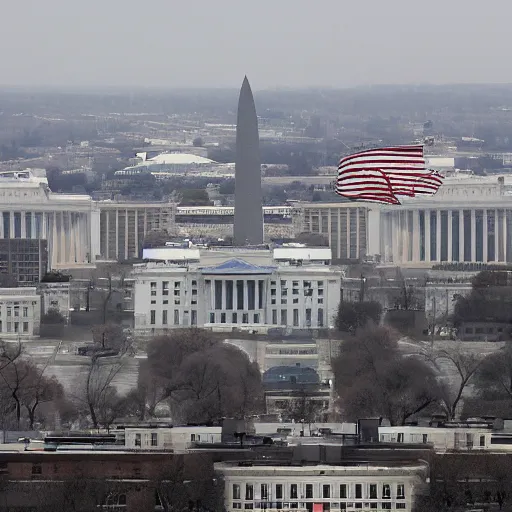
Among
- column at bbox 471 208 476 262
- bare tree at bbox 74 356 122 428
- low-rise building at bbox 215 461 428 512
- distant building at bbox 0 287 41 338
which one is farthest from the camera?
column at bbox 471 208 476 262

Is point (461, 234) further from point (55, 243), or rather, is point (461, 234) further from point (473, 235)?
point (55, 243)

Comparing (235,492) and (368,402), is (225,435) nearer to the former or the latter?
(235,492)

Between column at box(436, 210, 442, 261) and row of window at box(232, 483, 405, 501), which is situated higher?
row of window at box(232, 483, 405, 501)

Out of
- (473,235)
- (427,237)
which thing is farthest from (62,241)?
(473,235)

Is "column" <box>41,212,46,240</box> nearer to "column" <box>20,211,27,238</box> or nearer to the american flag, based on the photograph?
"column" <box>20,211,27,238</box>

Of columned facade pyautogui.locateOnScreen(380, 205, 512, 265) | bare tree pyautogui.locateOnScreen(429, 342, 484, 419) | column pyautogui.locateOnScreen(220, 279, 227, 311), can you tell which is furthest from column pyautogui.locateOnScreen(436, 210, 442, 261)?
bare tree pyautogui.locateOnScreen(429, 342, 484, 419)

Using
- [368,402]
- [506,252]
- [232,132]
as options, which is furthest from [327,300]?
[232,132]
